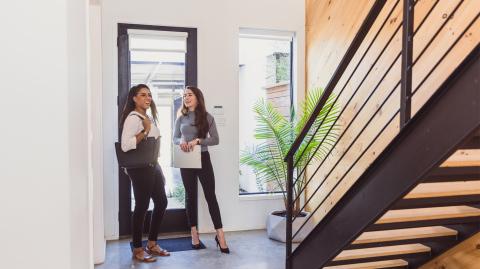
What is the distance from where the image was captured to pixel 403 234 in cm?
249

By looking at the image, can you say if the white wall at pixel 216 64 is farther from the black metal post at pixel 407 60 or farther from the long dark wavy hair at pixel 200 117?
the black metal post at pixel 407 60

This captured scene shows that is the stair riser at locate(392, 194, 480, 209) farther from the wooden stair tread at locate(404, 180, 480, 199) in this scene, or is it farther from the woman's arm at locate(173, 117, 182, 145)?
the woman's arm at locate(173, 117, 182, 145)

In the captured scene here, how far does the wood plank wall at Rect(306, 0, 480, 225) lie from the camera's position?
2.61 m

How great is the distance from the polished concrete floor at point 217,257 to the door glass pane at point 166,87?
71cm

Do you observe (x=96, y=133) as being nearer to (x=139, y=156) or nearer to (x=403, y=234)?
(x=139, y=156)

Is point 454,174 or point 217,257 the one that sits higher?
point 454,174

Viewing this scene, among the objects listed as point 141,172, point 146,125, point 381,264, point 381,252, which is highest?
point 146,125

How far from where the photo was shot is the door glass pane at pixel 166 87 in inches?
161


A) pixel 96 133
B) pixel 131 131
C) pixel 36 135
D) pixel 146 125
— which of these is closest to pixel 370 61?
pixel 146 125

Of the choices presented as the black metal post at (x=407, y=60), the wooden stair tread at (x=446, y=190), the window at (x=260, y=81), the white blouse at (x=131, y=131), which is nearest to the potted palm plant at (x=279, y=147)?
the window at (x=260, y=81)

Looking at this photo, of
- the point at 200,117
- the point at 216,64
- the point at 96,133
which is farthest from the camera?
the point at 216,64

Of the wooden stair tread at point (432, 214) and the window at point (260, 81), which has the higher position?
the window at point (260, 81)

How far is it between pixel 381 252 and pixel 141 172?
1917 millimetres

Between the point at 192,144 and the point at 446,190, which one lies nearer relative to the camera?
the point at 446,190
